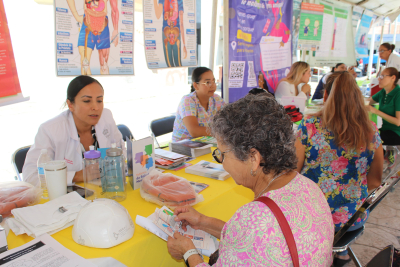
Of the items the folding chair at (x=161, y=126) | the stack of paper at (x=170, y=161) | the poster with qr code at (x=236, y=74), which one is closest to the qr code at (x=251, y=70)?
the poster with qr code at (x=236, y=74)

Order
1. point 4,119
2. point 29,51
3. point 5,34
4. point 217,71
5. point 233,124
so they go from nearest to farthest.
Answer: point 233,124 < point 5,34 < point 29,51 < point 217,71 < point 4,119

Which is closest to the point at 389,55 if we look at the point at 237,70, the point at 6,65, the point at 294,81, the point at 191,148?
the point at 294,81

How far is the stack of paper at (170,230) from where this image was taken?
119 centimetres

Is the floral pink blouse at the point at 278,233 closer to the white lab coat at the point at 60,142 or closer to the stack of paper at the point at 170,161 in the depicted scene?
the stack of paper at the point at 170,161

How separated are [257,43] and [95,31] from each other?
2.62 meters

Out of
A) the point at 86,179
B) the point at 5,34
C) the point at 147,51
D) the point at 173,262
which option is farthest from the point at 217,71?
the point at 173,262

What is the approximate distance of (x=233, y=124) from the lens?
0.99m

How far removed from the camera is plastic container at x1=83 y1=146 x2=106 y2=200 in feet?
4.83

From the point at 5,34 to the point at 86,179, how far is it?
1.46 metres

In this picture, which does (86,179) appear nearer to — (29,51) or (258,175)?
(258,175)

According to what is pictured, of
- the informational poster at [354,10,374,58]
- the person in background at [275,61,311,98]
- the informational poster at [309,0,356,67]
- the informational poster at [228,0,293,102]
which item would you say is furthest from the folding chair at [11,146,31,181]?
the informational poster at [354,10,374,58]

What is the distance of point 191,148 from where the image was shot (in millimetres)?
2207

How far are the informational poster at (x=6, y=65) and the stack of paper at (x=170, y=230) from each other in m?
1.72

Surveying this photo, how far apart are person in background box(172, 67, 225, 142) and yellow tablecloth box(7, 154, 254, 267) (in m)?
1.36
